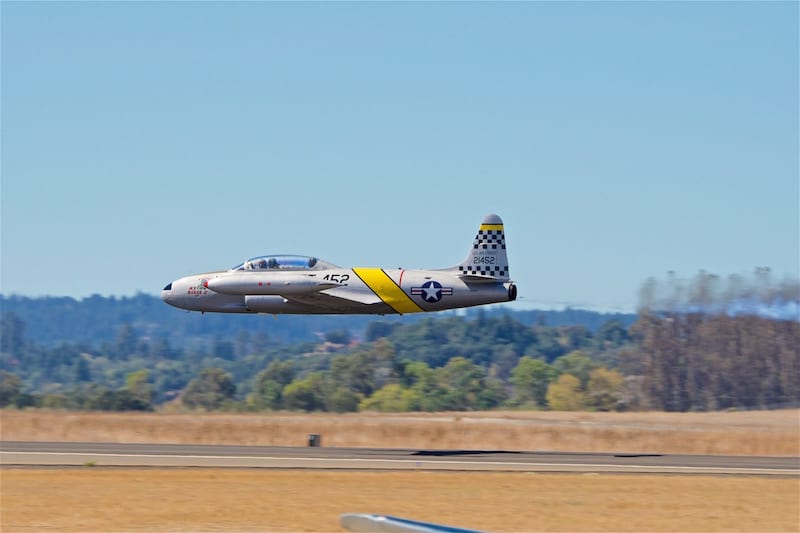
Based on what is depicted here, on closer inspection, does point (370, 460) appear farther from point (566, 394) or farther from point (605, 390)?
point (566, 394)

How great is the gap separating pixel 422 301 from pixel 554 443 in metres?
13.4

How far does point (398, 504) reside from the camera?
3253 cm

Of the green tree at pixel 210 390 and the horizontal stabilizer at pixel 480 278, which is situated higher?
the horizontal stabilizer at pixel 480 278

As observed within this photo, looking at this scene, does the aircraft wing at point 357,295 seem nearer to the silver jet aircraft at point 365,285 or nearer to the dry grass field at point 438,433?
the silver jet aircraft at point 365,285

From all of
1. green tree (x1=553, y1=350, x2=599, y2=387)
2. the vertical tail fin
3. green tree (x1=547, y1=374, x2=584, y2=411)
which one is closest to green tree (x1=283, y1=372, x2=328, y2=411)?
green tree (x1=547, y1=374, x2=584, y2=411)

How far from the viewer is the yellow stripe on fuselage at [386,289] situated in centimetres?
4812

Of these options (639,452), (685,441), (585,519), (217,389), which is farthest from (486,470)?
(217,389)

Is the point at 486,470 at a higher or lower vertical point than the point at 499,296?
lower

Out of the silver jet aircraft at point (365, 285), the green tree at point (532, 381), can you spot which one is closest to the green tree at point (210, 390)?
the green tree at point (532, 381)

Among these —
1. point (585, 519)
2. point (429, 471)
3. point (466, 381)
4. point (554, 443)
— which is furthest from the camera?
point (466, 381)

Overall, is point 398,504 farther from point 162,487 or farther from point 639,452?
point 639,452

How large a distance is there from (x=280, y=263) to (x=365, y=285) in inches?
140

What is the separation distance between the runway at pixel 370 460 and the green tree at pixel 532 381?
76810 millimetres

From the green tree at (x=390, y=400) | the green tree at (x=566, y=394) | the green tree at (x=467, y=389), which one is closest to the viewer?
the green tree at (x=390, y=400)
